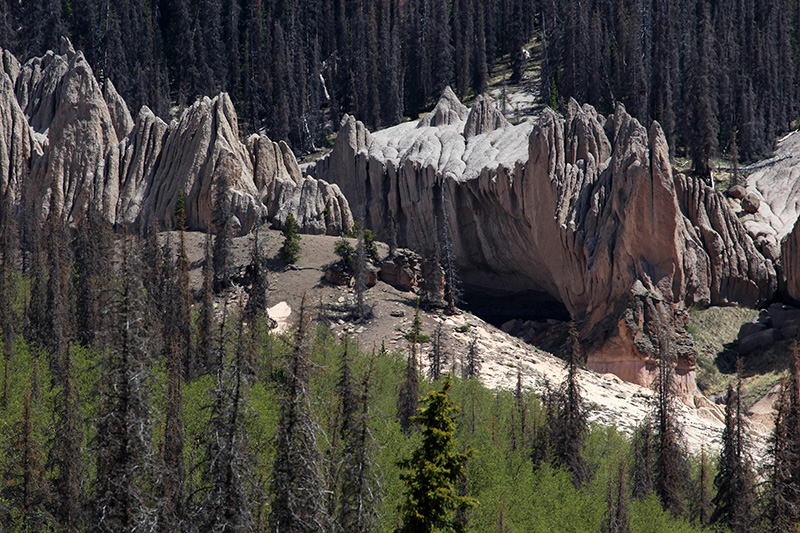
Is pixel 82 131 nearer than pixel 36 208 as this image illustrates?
No

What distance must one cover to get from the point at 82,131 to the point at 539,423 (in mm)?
62419

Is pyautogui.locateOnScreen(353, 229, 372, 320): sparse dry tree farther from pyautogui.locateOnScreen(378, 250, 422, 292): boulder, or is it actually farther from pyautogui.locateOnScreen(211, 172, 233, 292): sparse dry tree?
pyautogui.locateOnScreen(211, 172, 233, 292): sparse dry tree

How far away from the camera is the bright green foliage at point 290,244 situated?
277 ft

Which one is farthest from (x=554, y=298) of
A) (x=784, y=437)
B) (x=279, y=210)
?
(x=784, y=437)

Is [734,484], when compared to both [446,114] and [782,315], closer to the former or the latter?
[782,315]

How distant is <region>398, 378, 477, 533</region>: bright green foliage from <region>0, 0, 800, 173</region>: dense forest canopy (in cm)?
8532

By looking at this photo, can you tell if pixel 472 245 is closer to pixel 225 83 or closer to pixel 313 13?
pixel 225 83

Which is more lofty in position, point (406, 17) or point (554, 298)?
point (406, 17)

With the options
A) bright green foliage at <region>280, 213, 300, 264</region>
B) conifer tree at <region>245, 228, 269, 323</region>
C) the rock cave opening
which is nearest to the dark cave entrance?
the rock cave opening

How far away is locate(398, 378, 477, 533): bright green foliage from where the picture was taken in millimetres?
27266

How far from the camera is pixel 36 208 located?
9269cm

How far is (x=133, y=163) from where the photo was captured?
97750 mm

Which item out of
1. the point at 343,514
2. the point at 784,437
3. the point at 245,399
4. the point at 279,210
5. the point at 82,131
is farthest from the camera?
the point at 82,131

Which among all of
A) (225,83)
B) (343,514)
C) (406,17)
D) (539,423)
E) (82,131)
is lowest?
(539,423)
